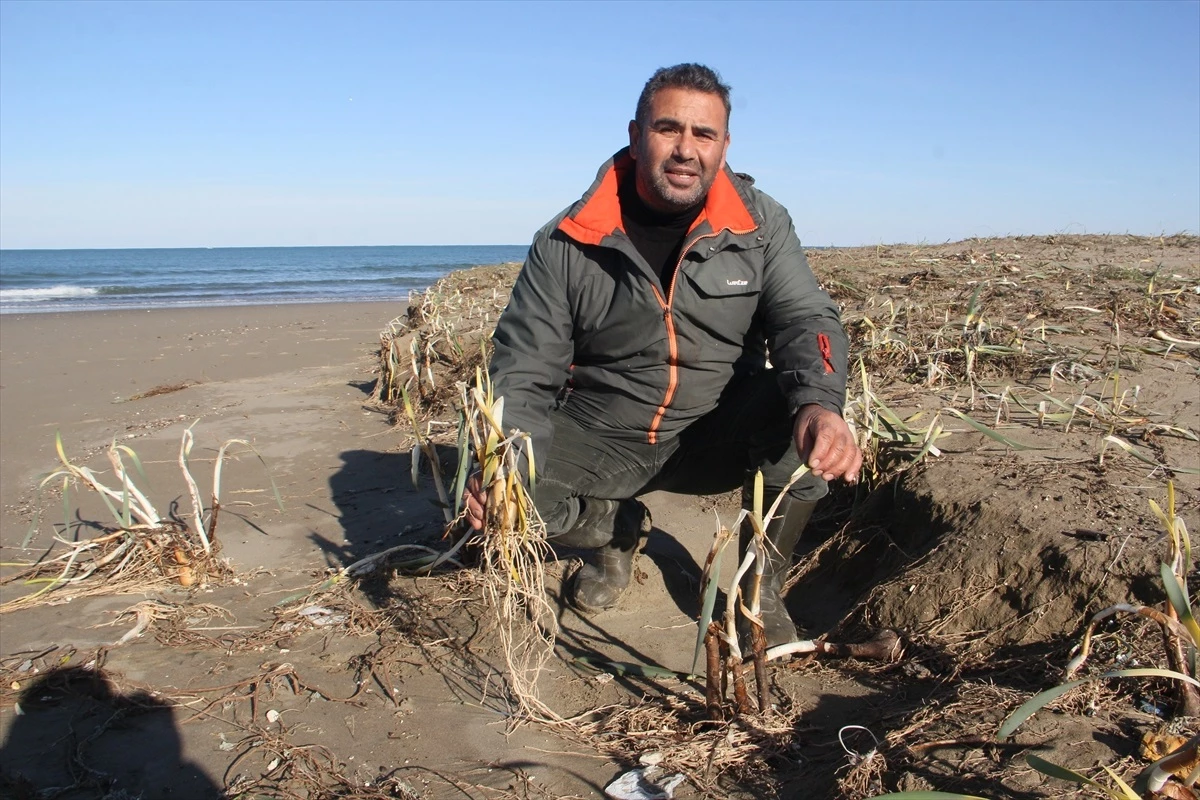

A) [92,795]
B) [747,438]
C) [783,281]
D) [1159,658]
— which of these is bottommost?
[92,795]

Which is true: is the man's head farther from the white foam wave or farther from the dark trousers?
the white foam wave

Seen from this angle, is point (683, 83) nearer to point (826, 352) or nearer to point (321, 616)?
point (826, 352)

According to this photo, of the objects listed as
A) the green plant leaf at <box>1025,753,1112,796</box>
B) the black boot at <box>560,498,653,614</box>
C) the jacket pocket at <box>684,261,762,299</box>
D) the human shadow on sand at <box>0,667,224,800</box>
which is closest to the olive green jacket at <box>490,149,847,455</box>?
the jacket pocket at <box>684,261,762,299</box>

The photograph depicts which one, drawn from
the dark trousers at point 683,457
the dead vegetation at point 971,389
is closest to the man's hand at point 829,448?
the dark trousers at point 683,457

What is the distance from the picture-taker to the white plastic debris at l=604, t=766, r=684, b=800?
1.85 meters

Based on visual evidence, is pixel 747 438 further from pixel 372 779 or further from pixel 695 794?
pixel 372 779

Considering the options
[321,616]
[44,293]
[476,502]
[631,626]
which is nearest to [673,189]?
[476,502]

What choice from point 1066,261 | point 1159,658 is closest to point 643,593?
point 1159,658

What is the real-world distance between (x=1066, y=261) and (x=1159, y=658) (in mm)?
5824

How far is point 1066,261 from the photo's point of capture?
6773 millimetres

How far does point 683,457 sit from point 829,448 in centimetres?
84

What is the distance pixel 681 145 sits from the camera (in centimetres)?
259

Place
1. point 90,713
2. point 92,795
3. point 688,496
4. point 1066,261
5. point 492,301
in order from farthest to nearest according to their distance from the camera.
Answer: point 492,301
point 1066,261
point 688,496
point 90,713
point 92,795

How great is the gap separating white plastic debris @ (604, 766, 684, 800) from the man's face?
1.62 meters
